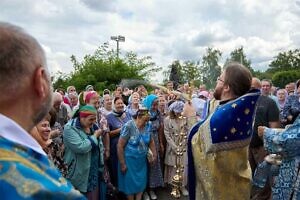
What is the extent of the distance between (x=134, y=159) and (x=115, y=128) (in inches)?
26.5

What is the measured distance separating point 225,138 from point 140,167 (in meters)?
2.57

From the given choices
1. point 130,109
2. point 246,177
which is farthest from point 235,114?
point 130,109

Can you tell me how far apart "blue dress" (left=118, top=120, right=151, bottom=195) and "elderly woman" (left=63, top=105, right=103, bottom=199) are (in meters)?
0.67

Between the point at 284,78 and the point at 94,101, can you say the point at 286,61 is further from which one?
the point at 94,101

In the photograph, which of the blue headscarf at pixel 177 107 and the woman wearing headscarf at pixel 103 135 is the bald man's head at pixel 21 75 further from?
the blue headscarf at pixel 177 107

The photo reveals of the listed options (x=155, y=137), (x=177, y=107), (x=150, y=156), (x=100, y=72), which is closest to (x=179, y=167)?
(x=150, y=156)

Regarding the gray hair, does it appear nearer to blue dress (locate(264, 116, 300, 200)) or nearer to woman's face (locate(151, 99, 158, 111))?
blue dress (locate(264, 116, 300, 200))

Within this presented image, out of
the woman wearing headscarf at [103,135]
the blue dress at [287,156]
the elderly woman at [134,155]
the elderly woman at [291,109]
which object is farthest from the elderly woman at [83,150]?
the elderly woman at [291,109]

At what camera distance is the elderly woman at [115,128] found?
18.3 feet

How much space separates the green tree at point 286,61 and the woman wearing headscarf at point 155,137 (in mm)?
45291

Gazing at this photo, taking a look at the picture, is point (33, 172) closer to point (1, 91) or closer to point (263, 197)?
point (1, 91)

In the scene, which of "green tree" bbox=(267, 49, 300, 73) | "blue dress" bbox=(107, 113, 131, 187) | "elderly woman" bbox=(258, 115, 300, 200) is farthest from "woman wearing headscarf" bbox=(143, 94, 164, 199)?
"green tree" bbox=(267, 49, 300, 73)

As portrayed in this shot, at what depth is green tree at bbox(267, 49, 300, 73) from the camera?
49150 millimetres

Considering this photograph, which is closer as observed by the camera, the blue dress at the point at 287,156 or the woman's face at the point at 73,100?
the blue dress at the point at 287,156
